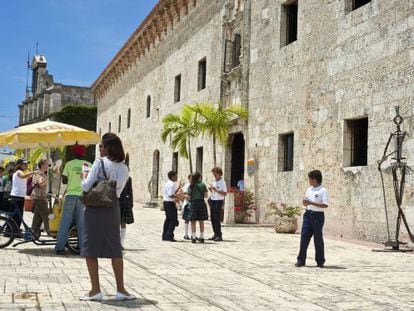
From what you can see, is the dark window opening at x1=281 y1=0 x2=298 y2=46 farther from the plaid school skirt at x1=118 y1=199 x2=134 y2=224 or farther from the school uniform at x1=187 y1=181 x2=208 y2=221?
the plaid school skirt at x1=118 y1=199 x2=134 y2=224

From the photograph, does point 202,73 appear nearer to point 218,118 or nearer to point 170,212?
point 218,118

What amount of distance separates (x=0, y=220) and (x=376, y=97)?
7.40m

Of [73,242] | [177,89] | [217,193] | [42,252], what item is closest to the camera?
[42,252]

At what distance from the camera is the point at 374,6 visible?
11641 millimetres

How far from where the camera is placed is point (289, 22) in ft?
50.9

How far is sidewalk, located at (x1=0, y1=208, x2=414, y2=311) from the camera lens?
5.32 meters

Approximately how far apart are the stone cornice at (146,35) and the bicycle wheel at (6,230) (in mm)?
14886

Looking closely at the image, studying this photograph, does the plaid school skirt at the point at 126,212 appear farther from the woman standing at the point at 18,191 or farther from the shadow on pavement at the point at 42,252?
the woman standing at the point at 18,191

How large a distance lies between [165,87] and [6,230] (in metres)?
16.7

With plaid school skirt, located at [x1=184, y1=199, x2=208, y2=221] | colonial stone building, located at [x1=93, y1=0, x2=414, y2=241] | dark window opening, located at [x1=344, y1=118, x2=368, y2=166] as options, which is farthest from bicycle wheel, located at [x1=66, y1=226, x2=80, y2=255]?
dark window opening, located at [x1=344, y1=118, x2=368, y2=166]

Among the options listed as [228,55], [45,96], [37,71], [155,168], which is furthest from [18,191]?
[37,71]

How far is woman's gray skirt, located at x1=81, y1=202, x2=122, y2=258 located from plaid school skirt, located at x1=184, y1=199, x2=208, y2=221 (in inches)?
231

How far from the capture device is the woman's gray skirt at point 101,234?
527 centimetres

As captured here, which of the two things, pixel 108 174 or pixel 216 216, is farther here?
pixel 216 216
